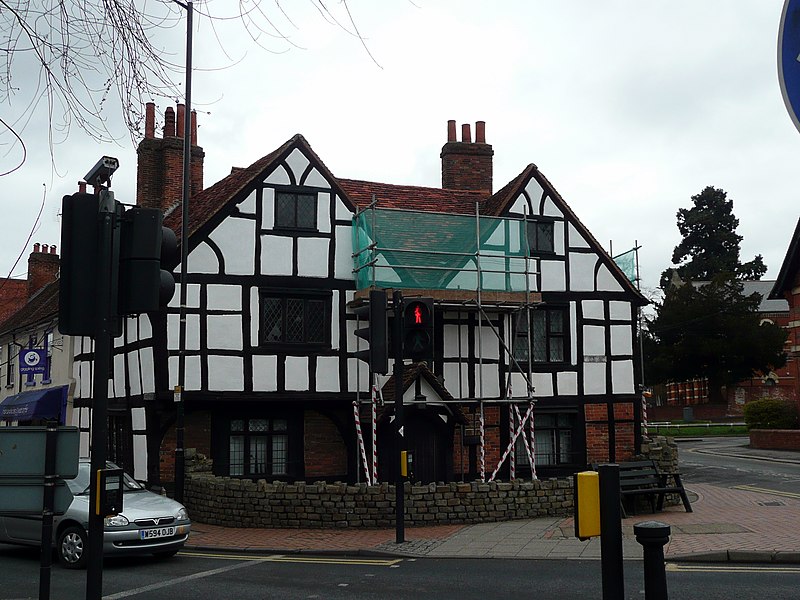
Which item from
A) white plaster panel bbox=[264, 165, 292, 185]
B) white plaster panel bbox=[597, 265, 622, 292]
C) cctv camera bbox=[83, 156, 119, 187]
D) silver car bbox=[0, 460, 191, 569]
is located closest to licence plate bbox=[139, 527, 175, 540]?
silver car bbox=[0, 460, 191, 569]

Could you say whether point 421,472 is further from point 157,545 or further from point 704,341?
point 704,341

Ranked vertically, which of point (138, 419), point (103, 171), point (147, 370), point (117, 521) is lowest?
point (117, 521)

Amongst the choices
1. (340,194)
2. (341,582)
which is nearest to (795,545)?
(341,582)

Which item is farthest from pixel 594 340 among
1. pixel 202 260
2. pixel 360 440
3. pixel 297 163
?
pixel 202 260

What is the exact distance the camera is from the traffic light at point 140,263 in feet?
18.7

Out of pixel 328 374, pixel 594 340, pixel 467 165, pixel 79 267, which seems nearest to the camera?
pixel 79 267

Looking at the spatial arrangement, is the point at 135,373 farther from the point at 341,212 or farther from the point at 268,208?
the point at 341,212

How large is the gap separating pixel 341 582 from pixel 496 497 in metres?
5.72

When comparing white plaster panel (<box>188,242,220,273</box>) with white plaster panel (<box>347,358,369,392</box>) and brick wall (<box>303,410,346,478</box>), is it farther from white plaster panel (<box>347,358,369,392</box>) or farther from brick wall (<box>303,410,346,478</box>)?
brick wall (<box>303,410,346,478</box>)

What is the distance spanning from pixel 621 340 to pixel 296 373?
8.56 metres

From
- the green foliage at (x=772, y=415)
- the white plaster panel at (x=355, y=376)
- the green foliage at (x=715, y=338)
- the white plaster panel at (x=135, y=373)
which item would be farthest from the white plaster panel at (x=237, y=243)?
the green foliage at (x=715, y=338)

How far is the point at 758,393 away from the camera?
2618 inches

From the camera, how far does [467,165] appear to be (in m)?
25.9

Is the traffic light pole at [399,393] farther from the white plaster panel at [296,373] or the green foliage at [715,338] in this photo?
the green foliage at [715,338]
